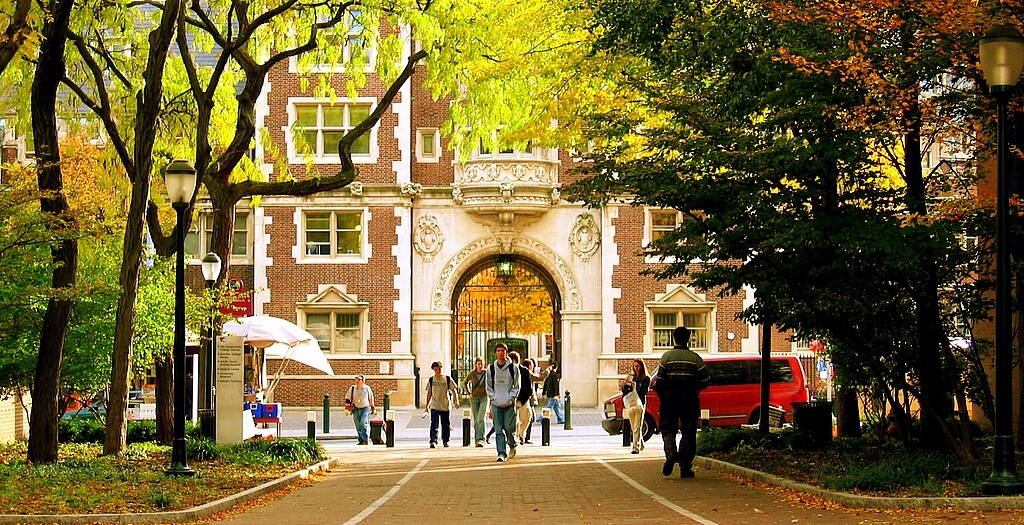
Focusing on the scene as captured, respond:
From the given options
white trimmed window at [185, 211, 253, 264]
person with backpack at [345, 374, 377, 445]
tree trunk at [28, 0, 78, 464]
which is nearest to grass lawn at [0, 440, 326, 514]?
tree trunk at [28, 0, 78, 464]

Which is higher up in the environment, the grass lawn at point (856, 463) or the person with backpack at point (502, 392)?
the person with backpack at point (502, 392)

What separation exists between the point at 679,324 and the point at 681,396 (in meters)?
27.2

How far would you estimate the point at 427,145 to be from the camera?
4388 centimetres

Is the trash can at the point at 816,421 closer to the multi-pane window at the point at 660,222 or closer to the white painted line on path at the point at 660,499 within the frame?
the white painted line on path at the point at 660,499

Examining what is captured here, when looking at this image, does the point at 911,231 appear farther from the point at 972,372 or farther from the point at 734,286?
the point at 972,372

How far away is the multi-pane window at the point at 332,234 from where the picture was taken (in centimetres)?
4338

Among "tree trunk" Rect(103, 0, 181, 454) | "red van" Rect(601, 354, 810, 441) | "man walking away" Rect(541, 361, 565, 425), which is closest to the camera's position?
"tree trunk" Rect(103, 0, 181, 454)

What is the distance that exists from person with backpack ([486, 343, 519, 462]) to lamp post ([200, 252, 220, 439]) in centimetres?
453

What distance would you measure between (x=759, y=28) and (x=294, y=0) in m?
7.84

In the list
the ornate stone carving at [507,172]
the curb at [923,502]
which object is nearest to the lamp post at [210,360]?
the curb at [923,502]

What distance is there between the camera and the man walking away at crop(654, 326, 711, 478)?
54.0ft

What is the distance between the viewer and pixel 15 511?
40.6 ft

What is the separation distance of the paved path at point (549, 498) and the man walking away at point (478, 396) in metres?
3.63

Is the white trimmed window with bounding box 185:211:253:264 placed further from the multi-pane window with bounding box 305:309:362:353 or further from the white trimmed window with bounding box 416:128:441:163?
the white trimmed window with bounding box 416:128:441:163
